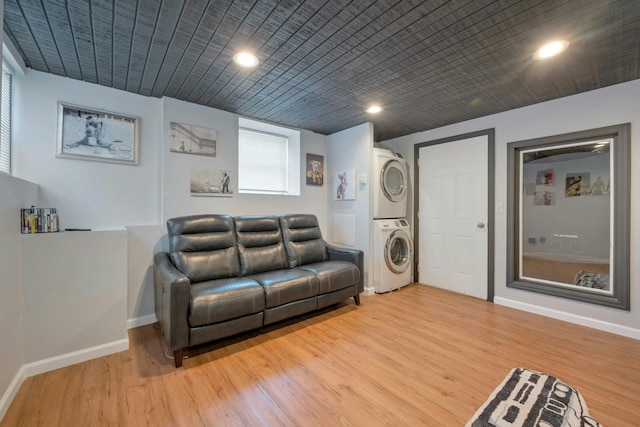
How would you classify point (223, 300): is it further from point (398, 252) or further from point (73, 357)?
point (398, 252)

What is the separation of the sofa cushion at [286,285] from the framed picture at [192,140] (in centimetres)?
158

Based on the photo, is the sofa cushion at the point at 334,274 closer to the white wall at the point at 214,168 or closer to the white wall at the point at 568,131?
the white wall at the point at 214,168

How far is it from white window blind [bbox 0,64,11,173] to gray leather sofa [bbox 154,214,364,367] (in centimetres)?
124

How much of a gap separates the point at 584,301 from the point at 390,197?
229 centimetres

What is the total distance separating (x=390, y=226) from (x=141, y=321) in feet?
10.2

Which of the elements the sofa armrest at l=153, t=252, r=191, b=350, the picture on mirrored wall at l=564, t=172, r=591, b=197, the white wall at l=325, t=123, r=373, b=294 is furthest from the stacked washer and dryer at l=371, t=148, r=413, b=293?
the sofa armrest at l=153, t=252, r=191, b=350

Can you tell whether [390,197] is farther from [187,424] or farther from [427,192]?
[187,424]

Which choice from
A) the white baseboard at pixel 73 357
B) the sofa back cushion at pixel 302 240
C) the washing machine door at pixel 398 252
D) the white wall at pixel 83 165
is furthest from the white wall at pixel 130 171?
the washing machine door at pixel 398 252

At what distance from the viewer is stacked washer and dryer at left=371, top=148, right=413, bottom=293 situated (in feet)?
11.8

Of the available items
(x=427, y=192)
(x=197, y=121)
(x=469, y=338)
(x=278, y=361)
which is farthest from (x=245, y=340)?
(x=427, y=192)

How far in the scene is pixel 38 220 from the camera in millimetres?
1924

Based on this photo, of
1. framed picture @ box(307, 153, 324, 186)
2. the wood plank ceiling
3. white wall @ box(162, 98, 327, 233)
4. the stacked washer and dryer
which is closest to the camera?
the wood plank ceiling

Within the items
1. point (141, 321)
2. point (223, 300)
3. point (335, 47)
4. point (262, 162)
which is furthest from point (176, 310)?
point (262, 162)

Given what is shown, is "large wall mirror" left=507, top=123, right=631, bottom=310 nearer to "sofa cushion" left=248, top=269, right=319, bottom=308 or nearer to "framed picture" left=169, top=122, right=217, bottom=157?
"sofa cushion" left=248, top=269, right=319, bottom=308
